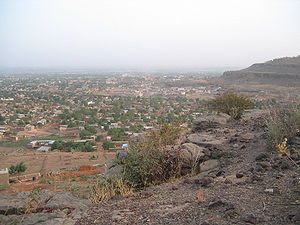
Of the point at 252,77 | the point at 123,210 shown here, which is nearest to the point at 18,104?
the point at 252,77

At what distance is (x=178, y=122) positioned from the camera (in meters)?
8.84

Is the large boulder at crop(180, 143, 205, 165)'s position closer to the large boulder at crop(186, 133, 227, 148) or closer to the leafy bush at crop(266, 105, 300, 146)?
the large boulder at crop(186, 133, 227, 148)

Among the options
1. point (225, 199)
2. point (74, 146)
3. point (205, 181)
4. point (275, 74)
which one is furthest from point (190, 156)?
point (275, 74)

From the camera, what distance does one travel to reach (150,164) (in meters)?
6.34

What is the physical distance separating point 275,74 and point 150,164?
53481 mm

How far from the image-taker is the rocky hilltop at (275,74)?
4969 cm

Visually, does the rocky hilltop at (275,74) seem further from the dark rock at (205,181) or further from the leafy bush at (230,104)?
the dark rock at (205,181)

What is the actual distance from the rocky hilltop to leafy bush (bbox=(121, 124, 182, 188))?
42.0m

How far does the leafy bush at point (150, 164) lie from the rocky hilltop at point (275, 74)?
41989 mm

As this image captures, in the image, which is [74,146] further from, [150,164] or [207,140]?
[150,164]

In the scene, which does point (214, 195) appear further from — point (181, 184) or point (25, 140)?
point (25, 140)

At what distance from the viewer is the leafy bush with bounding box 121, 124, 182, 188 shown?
6.28m

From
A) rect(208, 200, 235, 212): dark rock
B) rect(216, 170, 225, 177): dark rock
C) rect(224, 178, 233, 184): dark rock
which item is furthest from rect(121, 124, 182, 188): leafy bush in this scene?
rect(208, 200, 235, 212): dark rock

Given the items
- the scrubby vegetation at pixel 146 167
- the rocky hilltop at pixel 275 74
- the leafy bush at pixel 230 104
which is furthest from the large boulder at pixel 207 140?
the rocky hilltop at pixel 275 74
